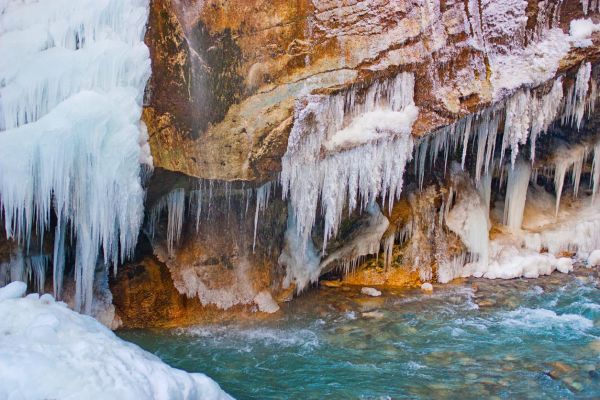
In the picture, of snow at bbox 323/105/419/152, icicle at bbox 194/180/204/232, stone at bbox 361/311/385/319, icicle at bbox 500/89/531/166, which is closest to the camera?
snow at bbox 323/105/419/152

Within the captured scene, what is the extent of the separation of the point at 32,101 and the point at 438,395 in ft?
17.9

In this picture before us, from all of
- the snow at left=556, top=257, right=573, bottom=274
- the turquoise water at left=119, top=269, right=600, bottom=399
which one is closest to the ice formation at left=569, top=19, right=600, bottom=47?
the turquoise water at left=119, top=269, right=600, bottom=399

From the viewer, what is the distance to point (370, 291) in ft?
29.0

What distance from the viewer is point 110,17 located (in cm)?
701

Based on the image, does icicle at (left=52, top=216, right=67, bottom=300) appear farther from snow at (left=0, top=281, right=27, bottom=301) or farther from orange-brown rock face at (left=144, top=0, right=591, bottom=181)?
snow at (left=0, top=281, right=27, bottom=301)

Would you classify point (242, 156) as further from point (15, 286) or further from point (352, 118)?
point (15, 286)

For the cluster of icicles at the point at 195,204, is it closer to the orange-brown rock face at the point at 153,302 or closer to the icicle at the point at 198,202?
the icicle at the point at 198,202

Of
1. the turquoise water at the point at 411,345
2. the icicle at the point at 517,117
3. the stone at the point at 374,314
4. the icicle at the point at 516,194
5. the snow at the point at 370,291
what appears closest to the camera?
the turquoise water at the point at 411,345

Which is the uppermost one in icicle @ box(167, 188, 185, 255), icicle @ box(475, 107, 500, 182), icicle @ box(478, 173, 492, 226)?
icicle @ box(475, 107, 500, 182)

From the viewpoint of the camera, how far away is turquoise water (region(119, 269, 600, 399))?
595 centimetres

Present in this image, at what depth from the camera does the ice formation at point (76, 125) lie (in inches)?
246

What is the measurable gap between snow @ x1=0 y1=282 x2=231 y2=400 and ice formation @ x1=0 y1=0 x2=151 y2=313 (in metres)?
1.76

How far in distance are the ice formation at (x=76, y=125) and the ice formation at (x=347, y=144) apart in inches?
76.1

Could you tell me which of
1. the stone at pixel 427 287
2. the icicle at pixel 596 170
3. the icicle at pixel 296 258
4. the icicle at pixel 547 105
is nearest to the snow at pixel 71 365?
the icicle at pixel 296 258
